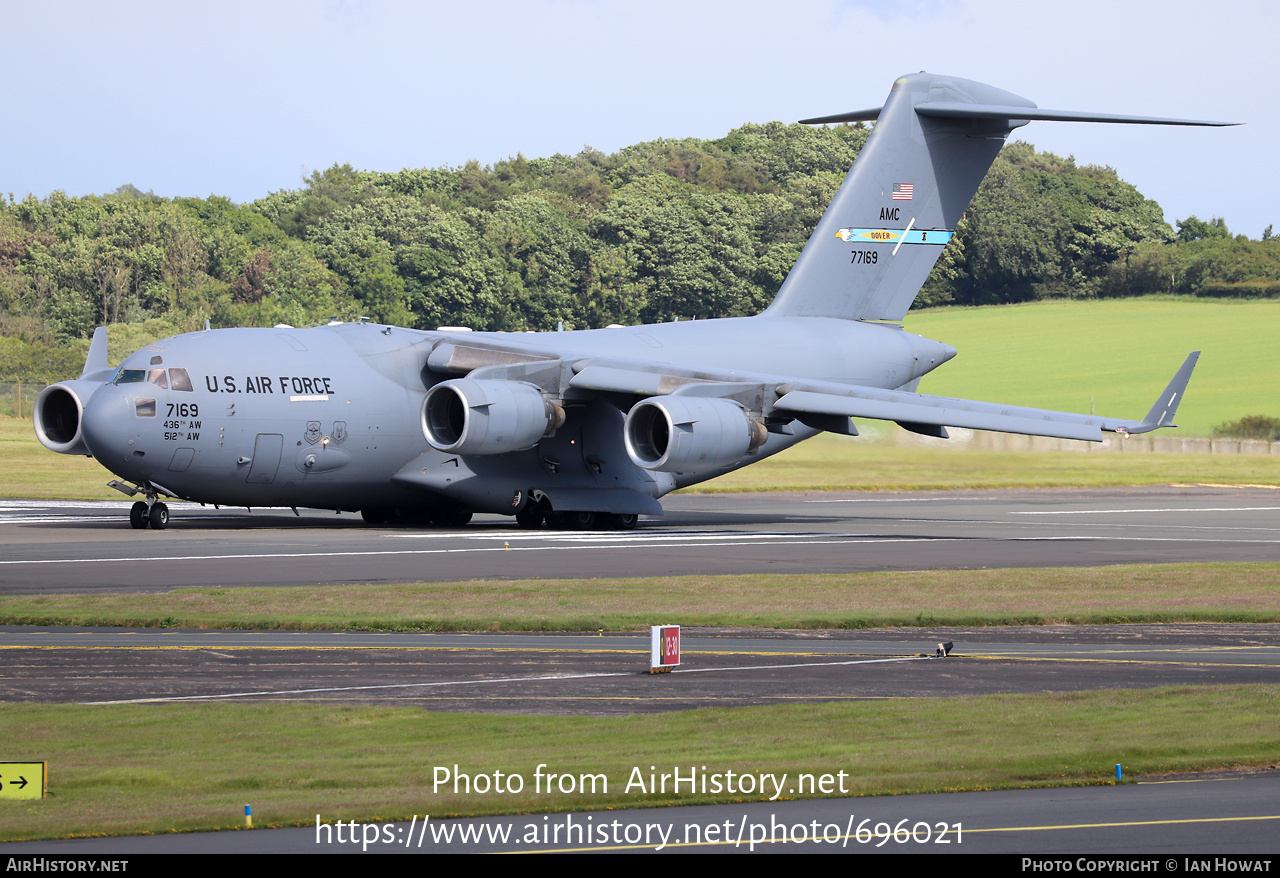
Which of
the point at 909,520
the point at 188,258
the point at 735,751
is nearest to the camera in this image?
the point at 735,751

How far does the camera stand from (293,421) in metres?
28.4

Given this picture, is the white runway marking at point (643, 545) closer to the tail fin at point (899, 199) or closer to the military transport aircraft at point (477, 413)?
the military transport aircraft at point (477, 413)

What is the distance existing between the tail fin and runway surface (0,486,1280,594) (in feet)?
17.0

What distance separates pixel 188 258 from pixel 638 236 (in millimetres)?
28360

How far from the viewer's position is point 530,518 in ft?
103

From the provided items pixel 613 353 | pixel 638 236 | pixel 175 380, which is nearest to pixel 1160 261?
pixel 638 236

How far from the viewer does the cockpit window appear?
27.6m

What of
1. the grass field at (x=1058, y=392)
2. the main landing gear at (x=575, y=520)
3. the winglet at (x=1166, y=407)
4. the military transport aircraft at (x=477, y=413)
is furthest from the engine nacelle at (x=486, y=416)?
the grass field at (x=1058, y=392)

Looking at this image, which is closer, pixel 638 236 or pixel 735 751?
pixel 735 751

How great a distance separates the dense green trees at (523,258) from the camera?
9125 centimetres

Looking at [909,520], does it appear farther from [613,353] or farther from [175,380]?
[175,380]

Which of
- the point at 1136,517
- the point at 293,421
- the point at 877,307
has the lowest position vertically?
the point at 1136,517

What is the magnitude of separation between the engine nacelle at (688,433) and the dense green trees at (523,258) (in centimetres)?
6295

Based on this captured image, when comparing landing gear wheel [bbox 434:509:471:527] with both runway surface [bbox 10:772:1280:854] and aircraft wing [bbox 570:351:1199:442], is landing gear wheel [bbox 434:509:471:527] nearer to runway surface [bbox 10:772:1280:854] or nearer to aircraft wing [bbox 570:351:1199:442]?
aircraft wing [bbox 570:351:1199:442]
